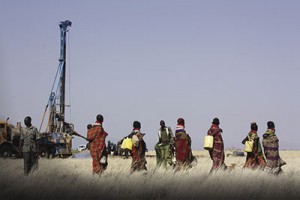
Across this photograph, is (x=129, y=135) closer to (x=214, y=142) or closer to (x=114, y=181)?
(x=214, y=142)

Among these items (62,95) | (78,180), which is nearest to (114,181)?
(78,180)

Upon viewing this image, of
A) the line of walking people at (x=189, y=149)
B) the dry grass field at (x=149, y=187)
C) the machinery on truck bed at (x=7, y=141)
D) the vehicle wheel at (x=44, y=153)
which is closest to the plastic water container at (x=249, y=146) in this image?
the line of walking people at (x=189, y=149)

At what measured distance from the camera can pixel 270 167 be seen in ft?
50.3

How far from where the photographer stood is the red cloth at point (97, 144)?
13.9 meters

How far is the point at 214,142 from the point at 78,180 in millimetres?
5377

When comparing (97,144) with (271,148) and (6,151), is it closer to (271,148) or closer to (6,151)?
(271,148)

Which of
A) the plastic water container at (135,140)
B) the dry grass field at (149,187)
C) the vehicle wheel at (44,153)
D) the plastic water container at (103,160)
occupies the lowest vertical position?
the dry grass field at (149,187)

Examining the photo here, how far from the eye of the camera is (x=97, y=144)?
14008mm

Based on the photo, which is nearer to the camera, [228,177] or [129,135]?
[228,177]

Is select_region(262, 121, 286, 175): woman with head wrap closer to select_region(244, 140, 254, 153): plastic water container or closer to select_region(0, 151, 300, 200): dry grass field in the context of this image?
select_region(244, 140, 254, 153): plastic water container

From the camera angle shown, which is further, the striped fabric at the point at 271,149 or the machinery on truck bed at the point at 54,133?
the machinery on truck bed at the point at 54,133

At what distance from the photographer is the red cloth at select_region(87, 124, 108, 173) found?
45.8 feet

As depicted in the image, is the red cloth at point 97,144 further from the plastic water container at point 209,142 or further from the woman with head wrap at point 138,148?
Result: the plastic water container at point 209,142

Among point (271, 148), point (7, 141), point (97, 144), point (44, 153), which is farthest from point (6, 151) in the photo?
point (271, 148)
